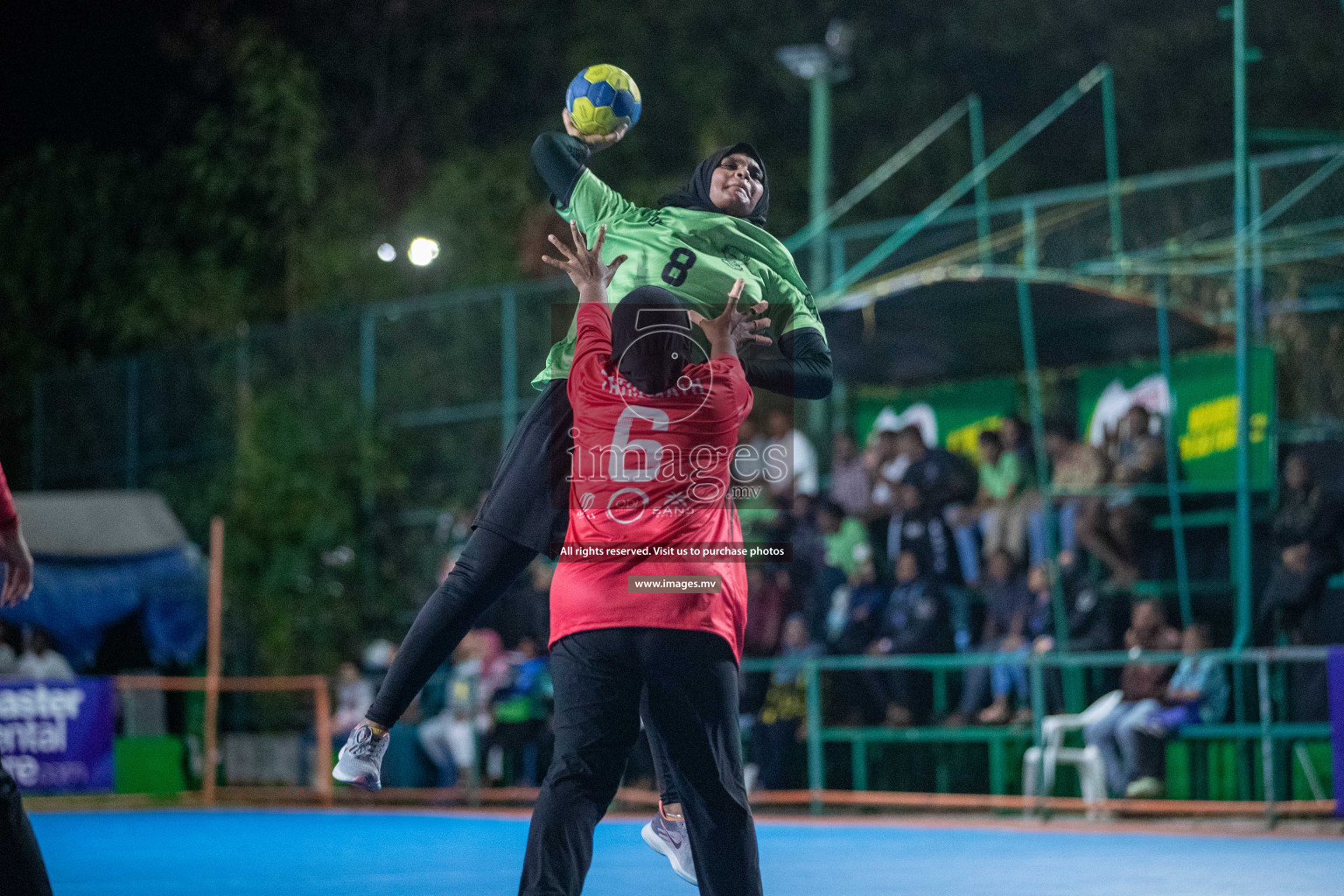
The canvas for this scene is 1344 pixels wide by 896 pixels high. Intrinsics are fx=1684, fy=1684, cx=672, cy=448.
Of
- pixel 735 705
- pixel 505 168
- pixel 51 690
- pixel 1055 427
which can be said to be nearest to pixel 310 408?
pixel 51 690

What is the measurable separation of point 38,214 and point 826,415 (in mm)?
15152

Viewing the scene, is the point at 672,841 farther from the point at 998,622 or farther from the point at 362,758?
the point at 998,622

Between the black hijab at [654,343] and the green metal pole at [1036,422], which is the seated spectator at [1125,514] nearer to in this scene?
the green metal pole at [1036,422]

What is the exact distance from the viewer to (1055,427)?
1461 centimetres

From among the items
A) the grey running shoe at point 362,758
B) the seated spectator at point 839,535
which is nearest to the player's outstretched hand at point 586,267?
the grey running shoe at point 362,758

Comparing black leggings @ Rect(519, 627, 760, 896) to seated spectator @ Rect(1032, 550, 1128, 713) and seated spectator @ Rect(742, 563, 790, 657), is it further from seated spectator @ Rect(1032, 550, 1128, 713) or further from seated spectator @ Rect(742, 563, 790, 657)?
seated spectator @ Rect(742, 563, 790, 657)

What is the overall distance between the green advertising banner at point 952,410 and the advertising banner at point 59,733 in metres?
7.80

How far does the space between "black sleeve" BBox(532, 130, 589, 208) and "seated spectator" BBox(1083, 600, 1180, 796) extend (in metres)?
7.40

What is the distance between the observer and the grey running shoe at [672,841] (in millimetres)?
6016

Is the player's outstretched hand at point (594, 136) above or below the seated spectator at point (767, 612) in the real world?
above

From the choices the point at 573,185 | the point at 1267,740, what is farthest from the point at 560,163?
the point at 1267,740

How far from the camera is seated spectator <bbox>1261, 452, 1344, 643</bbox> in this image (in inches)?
473

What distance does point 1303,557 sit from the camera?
39.6 ft

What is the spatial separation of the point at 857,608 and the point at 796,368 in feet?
29.1
